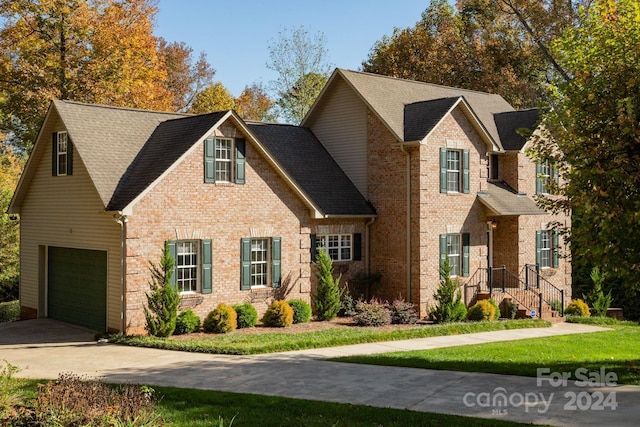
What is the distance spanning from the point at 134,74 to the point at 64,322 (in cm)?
1588

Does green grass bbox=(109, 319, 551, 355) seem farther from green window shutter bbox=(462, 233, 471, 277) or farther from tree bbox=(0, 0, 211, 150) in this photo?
tree bbox=(0, 0, 211, 150)

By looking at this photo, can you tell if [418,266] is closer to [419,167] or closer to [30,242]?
[419,167]

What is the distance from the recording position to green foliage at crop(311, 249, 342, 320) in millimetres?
23625

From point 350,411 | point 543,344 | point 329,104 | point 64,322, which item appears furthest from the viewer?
point 329,104

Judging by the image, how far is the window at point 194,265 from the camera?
21031 millimetres

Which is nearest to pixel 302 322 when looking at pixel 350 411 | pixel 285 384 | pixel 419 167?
pixel 419 167

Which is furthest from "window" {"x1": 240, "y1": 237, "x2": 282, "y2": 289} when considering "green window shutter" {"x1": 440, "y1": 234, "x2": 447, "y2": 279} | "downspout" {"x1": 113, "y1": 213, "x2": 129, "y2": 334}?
"green window shutter" {"x1": 440, "y1": 234, "x2": 447, "y2": 279}

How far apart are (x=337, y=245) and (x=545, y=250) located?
10257mm

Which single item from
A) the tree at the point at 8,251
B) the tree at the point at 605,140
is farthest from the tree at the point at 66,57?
the tree at the point at 605,140

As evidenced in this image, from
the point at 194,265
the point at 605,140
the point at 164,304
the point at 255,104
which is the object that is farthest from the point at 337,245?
the point at 255,104

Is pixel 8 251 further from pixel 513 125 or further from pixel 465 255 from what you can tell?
pixel 513 125

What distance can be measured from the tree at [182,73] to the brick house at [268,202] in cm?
2722

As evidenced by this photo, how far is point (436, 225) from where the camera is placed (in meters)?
25.4

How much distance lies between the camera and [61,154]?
2269 centimetres
